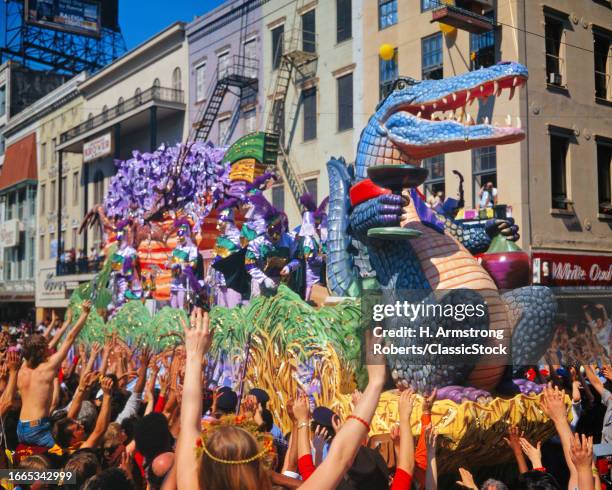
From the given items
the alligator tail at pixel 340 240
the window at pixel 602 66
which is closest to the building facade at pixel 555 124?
the window at pixel 602 66

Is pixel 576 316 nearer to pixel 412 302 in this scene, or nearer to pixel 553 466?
pixel 553 466

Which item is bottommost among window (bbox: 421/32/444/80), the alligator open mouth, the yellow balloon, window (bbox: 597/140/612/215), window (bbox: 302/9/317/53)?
the alligator open mouth

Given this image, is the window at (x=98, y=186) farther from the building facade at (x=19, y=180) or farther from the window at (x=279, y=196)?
the window at (x=279, y=196)

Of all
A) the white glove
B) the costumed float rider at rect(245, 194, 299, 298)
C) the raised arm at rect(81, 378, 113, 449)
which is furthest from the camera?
the costumed float rider at rect(245, 194, 299, 298)

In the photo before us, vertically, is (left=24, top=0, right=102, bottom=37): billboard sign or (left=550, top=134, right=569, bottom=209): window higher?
(left=24, top=0, right=102, bottom=37): billboard sign

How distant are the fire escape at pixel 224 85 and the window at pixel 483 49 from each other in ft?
24.4

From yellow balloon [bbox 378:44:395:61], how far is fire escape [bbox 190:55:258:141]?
4.91 metres

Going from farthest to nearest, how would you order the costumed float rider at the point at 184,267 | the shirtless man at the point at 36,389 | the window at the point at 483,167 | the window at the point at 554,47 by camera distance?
the window at the point at 483,167, the window at the point at 554,47, the costumed float rider at the point at 184,267, the shirtless man at the point at 36,389

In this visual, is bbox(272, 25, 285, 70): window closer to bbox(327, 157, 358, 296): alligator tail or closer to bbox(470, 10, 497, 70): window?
bbox(470, 10, 497, 70): window

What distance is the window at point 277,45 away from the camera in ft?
60.5

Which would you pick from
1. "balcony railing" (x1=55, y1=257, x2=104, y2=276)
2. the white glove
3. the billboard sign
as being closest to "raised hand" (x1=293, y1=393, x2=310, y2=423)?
the white glove

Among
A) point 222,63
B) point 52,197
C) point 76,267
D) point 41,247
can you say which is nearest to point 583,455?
point 222,63

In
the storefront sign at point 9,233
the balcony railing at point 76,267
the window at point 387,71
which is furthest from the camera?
the storefront sign at point 9,233

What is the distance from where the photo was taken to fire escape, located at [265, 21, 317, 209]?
17797 millimetres
